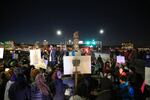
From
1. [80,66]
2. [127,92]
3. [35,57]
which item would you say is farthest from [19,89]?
[35,57]

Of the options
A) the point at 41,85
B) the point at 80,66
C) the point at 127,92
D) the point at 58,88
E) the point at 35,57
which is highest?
the point at 35,57

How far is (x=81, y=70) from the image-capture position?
8164mm

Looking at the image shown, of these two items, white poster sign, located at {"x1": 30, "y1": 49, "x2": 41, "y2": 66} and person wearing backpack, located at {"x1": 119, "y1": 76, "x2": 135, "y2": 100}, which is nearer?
person wearing backpack, located at {"x1": 119, "y1": 76, "x2": 135, "y2": 100}

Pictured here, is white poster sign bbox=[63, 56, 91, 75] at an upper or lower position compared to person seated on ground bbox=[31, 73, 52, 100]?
upper

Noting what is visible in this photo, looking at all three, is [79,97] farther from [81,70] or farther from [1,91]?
[1,91]

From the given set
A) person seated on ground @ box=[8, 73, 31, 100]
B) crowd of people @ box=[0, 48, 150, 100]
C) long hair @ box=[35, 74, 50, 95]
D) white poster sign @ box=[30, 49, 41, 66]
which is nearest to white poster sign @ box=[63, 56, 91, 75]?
crowd of people @ box=[0, 48, 150, 100]

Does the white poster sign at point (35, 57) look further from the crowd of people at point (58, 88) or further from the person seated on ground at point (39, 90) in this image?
the person seated on ground at point (39, 90)

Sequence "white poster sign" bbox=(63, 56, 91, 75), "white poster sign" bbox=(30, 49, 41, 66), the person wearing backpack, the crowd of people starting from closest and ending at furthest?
the crowd of people
"white poster sign" bbox=(63, 56, 91, 75)
the person wearing backpack
"white poster sign" bbox=(30, 49, 41, 66)

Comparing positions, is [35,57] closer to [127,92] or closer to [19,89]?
[19,89]

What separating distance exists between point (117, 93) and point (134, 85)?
0.83m

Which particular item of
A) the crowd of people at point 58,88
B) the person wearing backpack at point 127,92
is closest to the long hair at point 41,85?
the crowd of people at point 58,88

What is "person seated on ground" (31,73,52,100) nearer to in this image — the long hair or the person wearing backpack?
the long hair

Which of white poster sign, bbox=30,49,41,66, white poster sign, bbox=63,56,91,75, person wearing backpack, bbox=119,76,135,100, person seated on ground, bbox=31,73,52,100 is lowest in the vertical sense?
person wearing backpack, bbox=119,76,135,100

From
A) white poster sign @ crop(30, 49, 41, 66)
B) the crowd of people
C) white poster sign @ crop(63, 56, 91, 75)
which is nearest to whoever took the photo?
the crowd of people
